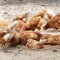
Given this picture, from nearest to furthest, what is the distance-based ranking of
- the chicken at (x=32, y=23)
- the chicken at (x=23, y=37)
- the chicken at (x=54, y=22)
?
the chicken at (x=23, y=37) < the chicken at (x=54, y=22) < the chicken at (x=32, y=23)

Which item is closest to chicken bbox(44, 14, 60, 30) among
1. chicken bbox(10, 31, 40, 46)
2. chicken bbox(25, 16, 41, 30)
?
chicken bbox(25, 16, 41, 30)

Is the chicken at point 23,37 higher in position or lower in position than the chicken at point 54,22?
lower

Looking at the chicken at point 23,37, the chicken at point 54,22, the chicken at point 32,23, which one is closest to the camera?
the chicken at point 23,37

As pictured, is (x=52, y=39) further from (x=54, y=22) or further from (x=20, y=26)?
(x=20, y=26)

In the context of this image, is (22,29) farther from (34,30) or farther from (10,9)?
(10,9)

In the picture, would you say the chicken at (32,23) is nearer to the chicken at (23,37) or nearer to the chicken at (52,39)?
the chicken at (23,37)

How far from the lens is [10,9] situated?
8117mm

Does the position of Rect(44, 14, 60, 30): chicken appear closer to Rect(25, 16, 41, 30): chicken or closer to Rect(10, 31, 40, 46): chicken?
Rect(25, 16, 41, 30): chicken

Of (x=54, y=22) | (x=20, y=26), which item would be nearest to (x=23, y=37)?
(x=20, y=26)

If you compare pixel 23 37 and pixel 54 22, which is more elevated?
pixel 54 22

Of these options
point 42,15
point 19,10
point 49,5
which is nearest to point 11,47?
point 42,15

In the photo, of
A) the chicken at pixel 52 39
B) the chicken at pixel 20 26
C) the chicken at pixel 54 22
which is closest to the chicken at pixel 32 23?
the chicken at pixel 20 26

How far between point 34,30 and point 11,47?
0.57 metres

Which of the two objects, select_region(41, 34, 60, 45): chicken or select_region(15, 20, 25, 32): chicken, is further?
select_region(15, 20, 25, 32): chicken
